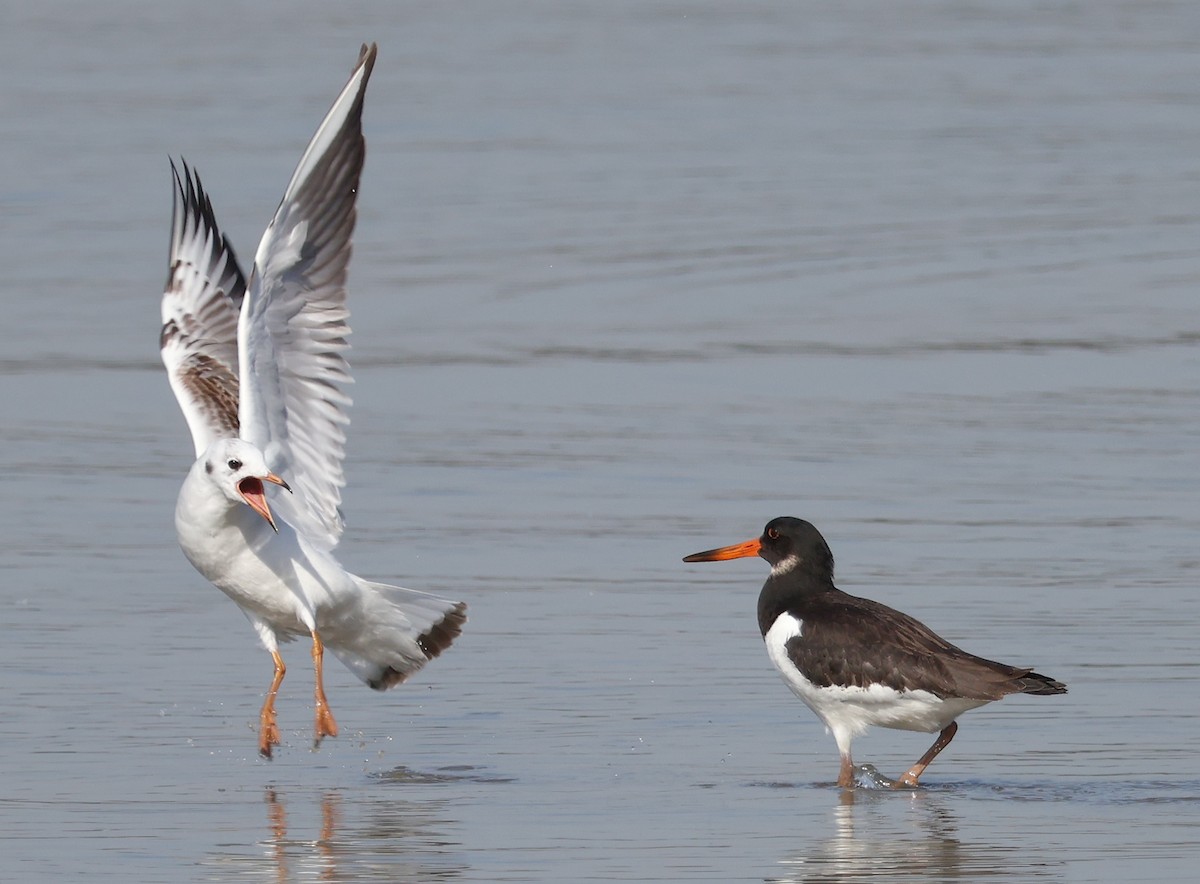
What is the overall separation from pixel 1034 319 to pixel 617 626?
6.99 meters

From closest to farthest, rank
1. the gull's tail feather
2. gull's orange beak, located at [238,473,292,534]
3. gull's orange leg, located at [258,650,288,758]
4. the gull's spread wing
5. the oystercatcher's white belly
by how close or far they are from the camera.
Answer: the oystercatcher's white belly → gull's orange leg, located at [258,650,288,758] → gull's orange beak, located at [238,473,292,534] → the gull's spread wing → the gull's tail feather

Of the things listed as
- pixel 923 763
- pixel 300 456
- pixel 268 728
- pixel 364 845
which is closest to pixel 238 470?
pixel 300 456

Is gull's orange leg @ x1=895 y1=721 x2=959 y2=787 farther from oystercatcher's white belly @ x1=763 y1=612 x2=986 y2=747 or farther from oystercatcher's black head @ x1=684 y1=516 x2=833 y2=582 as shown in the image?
oystercatcher's black head @ x1=684 y1=516 x2=833 y2=582

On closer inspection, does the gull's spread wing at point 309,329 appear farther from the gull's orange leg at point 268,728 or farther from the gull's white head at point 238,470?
the gull's orange leg at point 268,728

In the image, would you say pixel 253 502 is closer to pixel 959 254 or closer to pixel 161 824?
pixel 161 824

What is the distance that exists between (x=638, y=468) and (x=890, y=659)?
166 inches

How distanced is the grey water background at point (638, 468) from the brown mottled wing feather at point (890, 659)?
1.10ft

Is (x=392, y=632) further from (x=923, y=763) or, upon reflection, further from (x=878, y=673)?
(x=923, y=763)

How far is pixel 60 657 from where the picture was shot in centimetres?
1038

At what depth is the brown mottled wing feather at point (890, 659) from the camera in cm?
885

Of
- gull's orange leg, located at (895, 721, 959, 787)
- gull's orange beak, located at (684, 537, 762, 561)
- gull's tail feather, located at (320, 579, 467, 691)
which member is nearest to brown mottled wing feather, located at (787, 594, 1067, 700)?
gull's orange leg, located at (895, 721, 959, 787)

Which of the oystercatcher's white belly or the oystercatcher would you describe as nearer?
the oystercatcher

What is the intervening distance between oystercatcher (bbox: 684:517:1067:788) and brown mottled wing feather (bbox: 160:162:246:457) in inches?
113

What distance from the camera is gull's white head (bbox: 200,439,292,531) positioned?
9.87 meters
